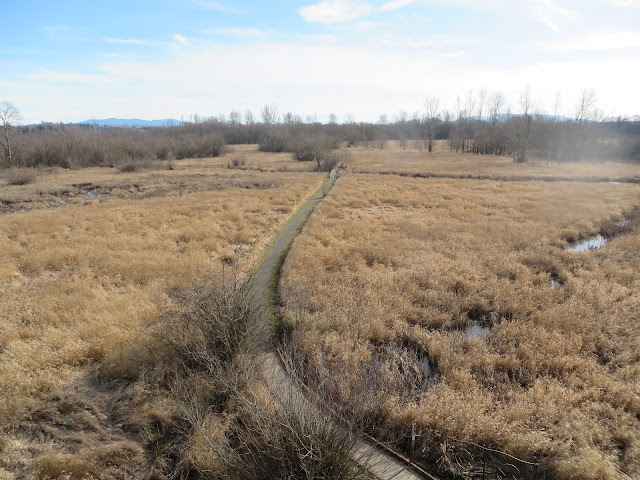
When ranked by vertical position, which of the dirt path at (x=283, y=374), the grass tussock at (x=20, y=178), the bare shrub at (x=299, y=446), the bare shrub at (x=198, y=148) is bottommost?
the dirt path at (x=283, y=374)

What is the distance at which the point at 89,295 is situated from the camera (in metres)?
10.6

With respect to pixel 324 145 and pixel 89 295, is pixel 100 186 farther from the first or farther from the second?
pixel 324 145

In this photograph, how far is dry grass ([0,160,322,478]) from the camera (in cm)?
564

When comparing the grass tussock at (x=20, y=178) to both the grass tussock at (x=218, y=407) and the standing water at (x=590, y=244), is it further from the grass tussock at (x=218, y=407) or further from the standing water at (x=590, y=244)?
the standing water at (x=590, y=244)

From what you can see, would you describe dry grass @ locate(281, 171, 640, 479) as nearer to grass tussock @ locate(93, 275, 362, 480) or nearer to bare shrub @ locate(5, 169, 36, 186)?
grass tussock @ locate(93, 275, 362, 480)

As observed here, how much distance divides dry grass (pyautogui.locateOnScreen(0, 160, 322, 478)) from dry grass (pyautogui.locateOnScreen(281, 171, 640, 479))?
3.59 metres

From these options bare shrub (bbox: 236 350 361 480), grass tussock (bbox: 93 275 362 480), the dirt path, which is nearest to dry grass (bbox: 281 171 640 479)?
the dirt path

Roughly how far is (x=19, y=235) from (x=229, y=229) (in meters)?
9.95

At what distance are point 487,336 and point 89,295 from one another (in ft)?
37.5

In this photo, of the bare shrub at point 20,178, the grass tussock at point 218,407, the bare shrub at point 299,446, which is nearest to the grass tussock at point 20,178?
the bare shrub at point 20,178

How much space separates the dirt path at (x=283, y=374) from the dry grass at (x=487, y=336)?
0.46m

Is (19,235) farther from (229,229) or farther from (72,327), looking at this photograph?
(72,327)

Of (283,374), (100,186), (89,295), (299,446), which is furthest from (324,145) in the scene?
(299,446)

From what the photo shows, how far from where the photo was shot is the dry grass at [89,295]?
564 cm
